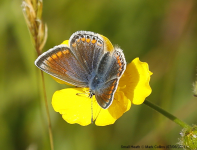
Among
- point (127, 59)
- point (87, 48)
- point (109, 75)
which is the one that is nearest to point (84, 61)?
point (87, 48)

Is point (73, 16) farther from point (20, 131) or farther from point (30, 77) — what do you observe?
point (20, 131)

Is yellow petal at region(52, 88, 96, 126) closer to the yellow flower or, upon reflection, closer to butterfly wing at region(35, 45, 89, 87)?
the yellow flower

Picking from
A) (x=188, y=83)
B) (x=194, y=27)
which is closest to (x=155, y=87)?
(x=188, y=83)

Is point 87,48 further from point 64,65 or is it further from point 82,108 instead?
point 82,108

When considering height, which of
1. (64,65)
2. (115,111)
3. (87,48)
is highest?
(87,48)

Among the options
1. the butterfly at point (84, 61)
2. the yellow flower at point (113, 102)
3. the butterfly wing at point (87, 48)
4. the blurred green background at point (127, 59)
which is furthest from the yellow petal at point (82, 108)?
the blurred green background at point (127, 59)

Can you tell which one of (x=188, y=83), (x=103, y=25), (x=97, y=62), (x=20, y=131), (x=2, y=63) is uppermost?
(x=103, y=25)
